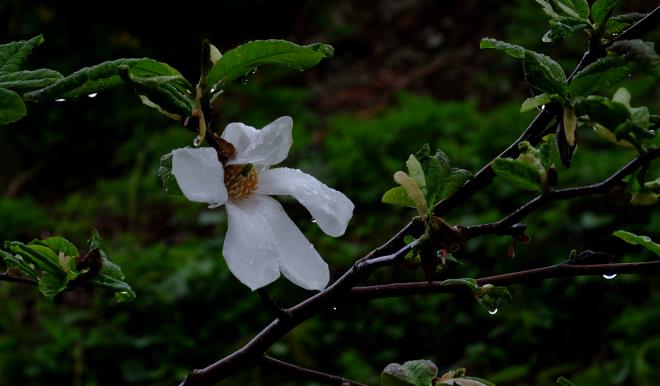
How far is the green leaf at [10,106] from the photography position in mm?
487

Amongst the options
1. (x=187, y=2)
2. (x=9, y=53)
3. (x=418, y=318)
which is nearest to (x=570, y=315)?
(x=418, y=318)

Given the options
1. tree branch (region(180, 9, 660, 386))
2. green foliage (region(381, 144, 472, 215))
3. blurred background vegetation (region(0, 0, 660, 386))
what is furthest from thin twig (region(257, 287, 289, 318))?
blurred background vegetation (region(0, 0, 660, 386))

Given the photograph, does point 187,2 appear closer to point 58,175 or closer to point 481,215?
point 58,175

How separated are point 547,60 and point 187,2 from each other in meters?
3.81

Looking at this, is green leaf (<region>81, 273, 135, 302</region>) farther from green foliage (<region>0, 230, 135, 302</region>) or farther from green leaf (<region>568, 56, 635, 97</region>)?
green leaf (<region>568, 56, 635, 97</region>)

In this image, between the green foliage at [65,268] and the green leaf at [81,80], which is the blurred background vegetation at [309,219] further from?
the green leaf at [81,80]

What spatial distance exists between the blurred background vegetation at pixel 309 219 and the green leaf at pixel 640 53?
3.34ft

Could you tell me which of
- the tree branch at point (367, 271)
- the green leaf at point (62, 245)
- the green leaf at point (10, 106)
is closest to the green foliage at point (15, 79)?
the green leaf at point (10, 106)

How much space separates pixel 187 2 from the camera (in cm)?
409

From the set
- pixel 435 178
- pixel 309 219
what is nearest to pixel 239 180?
pixel 435 178

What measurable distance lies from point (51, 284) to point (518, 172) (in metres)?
0.33

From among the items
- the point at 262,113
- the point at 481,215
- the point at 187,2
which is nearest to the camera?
the point at 481,215

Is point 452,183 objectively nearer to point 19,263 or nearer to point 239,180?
point 239,180

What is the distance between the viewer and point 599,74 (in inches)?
18.7
